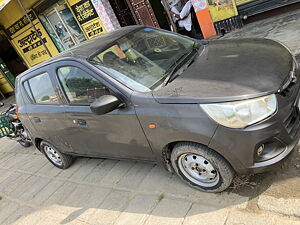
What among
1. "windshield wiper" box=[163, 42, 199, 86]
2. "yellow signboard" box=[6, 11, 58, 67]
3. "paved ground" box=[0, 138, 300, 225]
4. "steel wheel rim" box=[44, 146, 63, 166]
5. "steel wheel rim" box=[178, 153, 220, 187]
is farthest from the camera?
"yellow signboard" box=[6, 11, 58, 67]

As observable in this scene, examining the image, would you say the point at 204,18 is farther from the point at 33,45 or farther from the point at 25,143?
the point at 33,45

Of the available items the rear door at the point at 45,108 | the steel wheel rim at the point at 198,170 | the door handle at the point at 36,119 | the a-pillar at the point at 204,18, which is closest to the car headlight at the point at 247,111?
the steel wheel rim at the point at 198,170

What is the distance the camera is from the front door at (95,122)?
3.17m

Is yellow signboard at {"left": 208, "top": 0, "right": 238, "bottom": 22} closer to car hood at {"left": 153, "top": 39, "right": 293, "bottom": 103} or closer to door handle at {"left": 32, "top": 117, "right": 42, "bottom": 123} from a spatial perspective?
car hood at {"left": 153, "top": 39, "right": 293, "bottom": 103}

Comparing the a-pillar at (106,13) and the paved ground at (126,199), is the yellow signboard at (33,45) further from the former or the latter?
the paved ground at (126,199)

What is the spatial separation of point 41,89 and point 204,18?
5.64 meters

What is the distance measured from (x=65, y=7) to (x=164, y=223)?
9.87 metres

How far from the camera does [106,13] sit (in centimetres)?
929

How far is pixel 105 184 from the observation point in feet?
13.2

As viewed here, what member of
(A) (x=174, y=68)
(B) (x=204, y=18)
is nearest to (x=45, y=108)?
(A) (x=174, y=68)

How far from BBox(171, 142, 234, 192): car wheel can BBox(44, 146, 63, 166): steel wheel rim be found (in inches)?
105

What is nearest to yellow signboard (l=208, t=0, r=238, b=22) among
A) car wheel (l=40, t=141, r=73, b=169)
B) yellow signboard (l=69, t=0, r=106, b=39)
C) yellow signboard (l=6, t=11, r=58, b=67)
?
yellow signboard (l=69, t=0, r=106, b=39)

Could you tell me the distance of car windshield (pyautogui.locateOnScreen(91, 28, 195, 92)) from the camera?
10.3ft

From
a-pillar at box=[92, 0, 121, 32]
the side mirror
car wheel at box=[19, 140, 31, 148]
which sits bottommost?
car wheel at box=[19, 140, 31, 148]
